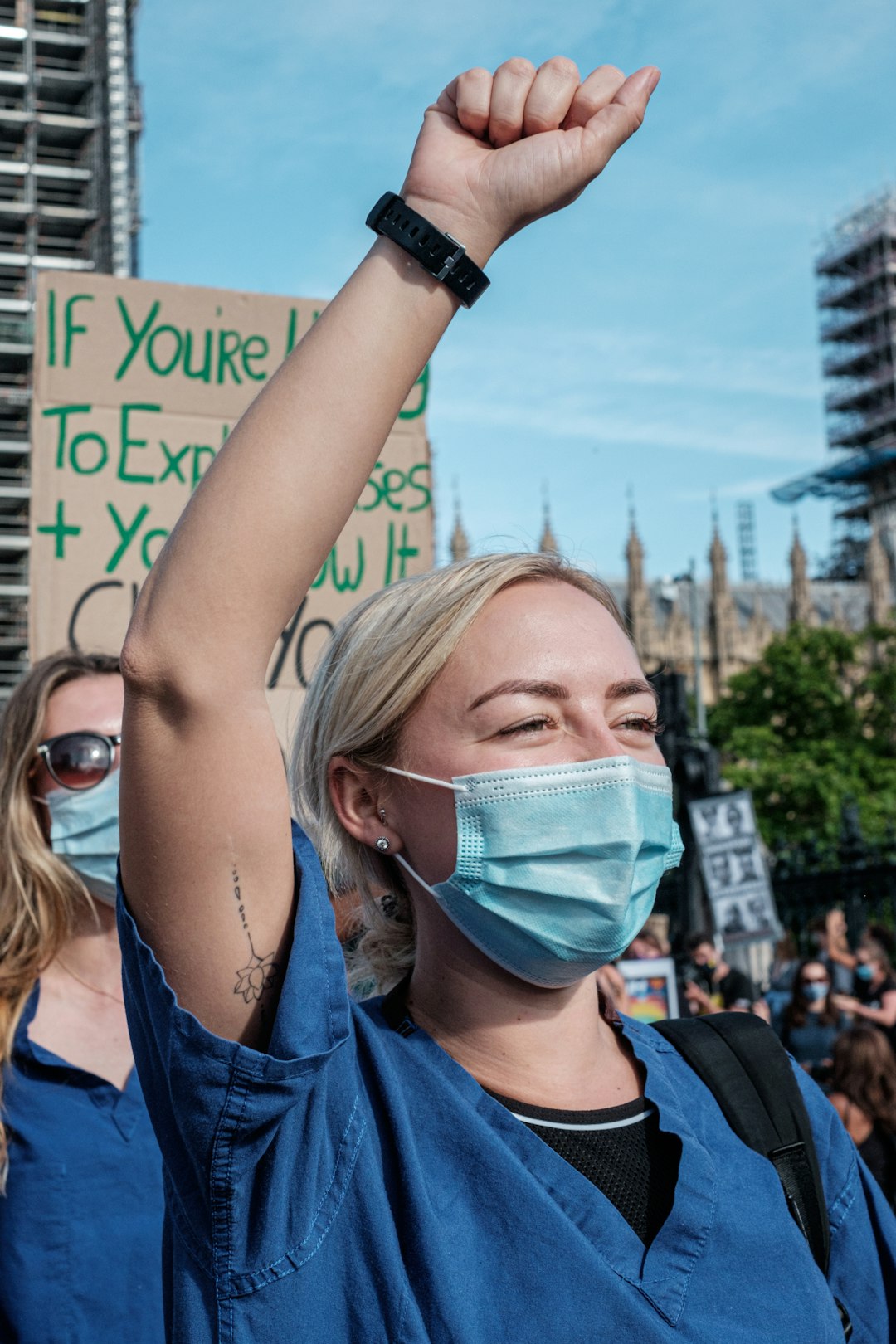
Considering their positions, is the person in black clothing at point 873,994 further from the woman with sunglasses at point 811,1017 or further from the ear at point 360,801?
the ear at point 360,801

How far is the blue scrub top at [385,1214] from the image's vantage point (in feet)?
4.36

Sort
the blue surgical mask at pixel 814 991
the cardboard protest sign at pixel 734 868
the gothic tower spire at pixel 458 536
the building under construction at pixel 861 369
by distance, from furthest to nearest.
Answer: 1. the building under construction at pixel 861 369
2. the gothic tower spire at pixel 458 536
3. the cardboard protest sign at pixel 734 868
4. the blue surgical mask at pixel 814 991

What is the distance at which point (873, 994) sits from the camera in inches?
293

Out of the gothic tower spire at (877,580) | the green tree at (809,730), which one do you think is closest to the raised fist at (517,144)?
the green tree at (809,730)

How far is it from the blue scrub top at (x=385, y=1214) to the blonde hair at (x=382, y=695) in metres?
0.29

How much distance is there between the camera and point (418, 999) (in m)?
1.76

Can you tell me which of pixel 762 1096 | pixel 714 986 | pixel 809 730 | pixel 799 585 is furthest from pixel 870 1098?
pixel 799 585

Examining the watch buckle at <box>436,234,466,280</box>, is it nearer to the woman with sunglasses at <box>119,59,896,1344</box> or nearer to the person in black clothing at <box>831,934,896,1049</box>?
the woman with sunglasses at <box>119,59,896,1344</box>

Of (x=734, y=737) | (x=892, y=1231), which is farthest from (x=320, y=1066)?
Result: (x=734, y=737)

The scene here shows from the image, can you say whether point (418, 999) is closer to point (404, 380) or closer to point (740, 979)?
point (404, 380)

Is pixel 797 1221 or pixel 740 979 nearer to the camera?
pixel 797 1221

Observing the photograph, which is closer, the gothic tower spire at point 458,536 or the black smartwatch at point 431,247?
the black smartwatch at point 431,247

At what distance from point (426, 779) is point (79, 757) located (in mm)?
1496

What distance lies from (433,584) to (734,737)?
130ft
